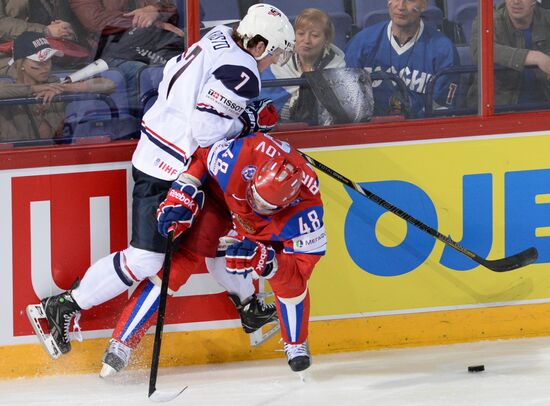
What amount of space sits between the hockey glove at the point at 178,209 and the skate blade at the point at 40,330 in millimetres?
576

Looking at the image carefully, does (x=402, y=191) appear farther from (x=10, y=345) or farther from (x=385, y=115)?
(x=10, y=345)

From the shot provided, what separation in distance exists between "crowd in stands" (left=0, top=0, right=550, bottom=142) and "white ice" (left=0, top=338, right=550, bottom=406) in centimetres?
93

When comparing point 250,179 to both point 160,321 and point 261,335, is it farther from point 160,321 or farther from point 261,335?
point 261,335

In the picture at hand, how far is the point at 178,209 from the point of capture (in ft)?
14.7

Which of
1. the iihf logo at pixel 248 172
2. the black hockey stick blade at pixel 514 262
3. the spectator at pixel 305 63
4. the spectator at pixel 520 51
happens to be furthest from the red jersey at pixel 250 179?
the spectator at pixel 520 51

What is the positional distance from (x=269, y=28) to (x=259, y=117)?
0.34m

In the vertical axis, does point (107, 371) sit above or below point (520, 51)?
below

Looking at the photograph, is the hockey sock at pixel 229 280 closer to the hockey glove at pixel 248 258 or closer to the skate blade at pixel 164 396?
the hockey glove at pixel 248 258

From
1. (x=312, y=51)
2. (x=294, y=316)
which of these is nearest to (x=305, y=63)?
(x=312, y=51)

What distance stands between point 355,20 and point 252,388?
1.45 meters

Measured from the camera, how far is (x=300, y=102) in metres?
4.89

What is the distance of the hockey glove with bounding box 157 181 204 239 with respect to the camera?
14.7 feet

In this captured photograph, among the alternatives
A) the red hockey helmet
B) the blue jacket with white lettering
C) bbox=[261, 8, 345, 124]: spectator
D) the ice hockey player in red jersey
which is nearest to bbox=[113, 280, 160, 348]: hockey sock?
the ice hockey player in red jersey

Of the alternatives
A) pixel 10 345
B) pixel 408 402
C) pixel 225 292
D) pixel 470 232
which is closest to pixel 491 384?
pixel 408 402
